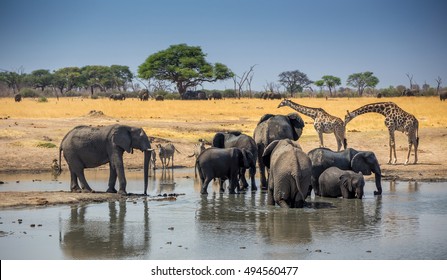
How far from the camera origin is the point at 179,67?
2965 inches

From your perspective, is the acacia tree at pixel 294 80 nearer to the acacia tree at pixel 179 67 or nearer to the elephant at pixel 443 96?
the acacia tree at pixel 179 67

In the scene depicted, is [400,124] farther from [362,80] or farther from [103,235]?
[362,80]

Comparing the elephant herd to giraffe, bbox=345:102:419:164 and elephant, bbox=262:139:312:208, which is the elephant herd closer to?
elephant, bbox=262:139:312:208

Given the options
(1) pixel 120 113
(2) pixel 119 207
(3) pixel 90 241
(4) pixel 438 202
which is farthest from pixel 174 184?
(1) pixel 120 113

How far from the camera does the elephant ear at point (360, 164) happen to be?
59.7ft

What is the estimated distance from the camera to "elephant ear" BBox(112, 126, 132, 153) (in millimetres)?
17859

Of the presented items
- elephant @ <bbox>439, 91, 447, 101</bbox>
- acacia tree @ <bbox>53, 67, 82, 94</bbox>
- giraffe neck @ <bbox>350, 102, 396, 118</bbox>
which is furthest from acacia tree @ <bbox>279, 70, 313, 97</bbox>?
giraffe neck @ <bbox>350, 102, 396, 118</bbox>

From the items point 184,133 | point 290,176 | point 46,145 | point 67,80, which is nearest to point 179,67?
point 67,80

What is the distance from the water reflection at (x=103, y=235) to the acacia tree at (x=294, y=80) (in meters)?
83.4

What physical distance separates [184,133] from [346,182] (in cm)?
1581

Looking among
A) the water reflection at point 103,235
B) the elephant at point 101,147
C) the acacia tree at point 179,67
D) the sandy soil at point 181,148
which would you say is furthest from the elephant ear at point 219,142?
the acacia tree at point 179,67

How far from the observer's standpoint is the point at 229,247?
11430 millimetres

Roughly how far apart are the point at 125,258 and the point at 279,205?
16.7 ft

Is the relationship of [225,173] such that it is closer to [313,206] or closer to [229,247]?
[313,206]
